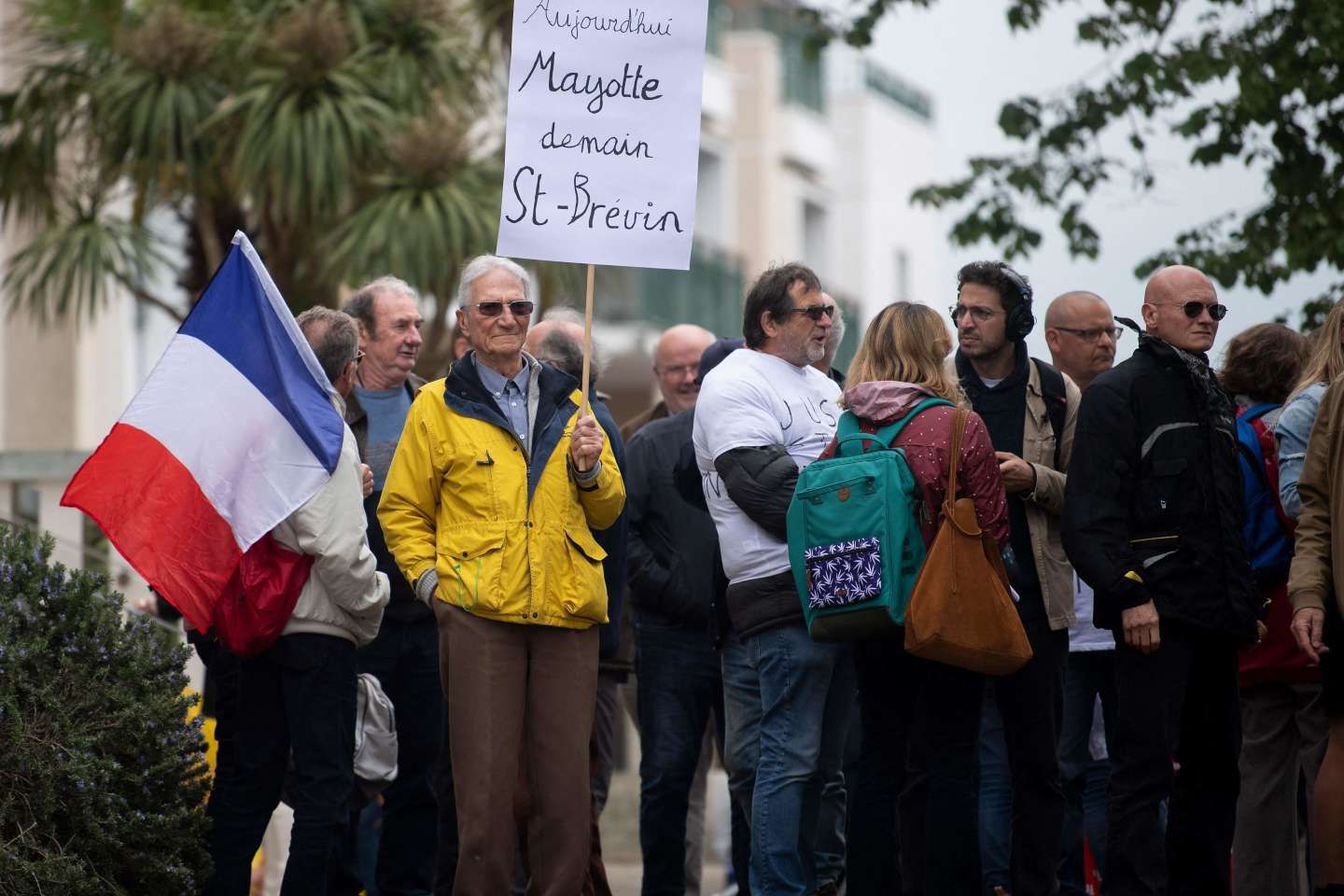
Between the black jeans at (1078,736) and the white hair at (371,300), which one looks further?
the white hair at (371,300)

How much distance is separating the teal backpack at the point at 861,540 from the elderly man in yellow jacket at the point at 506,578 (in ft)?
2.09

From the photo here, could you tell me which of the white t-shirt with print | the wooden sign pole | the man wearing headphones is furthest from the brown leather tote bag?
the wooden sign pole

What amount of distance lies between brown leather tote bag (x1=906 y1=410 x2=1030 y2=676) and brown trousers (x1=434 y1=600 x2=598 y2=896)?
108 centimetres

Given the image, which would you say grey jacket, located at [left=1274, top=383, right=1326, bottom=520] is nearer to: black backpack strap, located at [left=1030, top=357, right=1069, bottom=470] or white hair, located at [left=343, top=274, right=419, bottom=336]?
black backpack strap, located at [left=1030, top=357, right=1069, bottom=470]

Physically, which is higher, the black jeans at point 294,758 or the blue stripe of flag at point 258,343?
the blue stripe of flag at point 258,343

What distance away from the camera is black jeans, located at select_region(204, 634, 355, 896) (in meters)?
6.69

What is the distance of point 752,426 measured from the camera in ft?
22.7

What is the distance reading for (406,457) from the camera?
21.7 ft

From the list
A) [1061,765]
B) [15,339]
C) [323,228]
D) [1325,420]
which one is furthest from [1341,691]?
[15,339]

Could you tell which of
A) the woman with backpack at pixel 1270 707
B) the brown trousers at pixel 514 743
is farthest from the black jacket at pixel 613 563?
the woman with backpack at pixel 1270 707

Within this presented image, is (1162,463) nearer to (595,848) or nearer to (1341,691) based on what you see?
(1341,691)

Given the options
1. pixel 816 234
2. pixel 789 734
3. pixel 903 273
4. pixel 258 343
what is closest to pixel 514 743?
pixel 789 734

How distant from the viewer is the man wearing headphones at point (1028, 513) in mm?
6781

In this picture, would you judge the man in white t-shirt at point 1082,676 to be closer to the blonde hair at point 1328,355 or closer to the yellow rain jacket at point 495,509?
the blonde hair at point 1328,355
